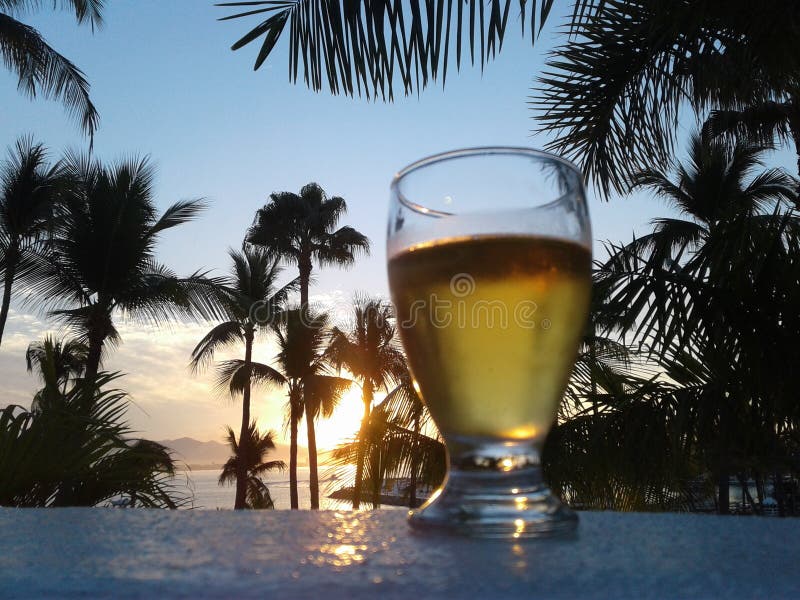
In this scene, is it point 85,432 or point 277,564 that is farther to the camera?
point 85,432

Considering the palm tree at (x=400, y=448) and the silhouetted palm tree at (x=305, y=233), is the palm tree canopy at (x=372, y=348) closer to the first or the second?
the silhouetted palm tree at (x=305, y=233)

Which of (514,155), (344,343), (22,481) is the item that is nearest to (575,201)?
(514,155)

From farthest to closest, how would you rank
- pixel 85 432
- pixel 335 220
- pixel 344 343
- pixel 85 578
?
pixel 335 220 < pixel 344 343 < pixel 85 432 < pixel 85 578

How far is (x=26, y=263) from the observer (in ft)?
38.6

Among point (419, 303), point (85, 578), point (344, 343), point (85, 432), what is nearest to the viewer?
point (85, 578)

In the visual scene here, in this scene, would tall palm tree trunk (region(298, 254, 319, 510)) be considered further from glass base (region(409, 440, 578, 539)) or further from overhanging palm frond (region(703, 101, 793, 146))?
glass base (region(409, 440, 578, 539))

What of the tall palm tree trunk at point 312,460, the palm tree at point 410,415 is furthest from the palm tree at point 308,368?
the palm tree at point 410,415

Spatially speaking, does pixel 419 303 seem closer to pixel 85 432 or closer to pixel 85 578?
pixel 85 578

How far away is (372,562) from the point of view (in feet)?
0.88

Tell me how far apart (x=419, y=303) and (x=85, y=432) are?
2674mm

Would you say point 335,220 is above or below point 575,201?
above

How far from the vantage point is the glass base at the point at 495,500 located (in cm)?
44

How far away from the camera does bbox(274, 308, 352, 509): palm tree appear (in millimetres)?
20656

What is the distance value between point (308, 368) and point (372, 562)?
21.1 meters
